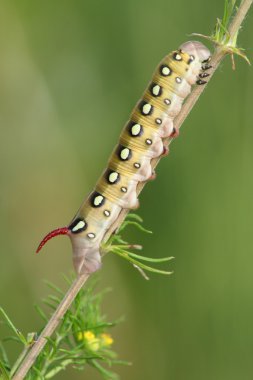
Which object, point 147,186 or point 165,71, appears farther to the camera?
point 147,186

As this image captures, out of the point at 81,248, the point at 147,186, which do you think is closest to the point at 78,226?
the point at 81,248

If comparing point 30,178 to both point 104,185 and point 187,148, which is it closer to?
point 187,148

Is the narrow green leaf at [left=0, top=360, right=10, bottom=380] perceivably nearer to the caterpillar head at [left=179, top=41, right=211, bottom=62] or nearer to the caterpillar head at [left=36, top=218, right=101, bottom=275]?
the caterpillar head at [left=36, top=218, right=101, bottom=275]

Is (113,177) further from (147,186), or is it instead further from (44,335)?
(147,186)

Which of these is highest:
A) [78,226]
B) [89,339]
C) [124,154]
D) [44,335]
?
[124,154]

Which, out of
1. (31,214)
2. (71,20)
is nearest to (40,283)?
(31,214)

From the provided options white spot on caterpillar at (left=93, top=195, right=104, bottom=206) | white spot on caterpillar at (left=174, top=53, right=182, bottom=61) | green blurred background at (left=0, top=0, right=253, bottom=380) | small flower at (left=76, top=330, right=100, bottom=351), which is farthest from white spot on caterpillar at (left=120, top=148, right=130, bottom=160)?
green blurred background at (left=0, top=0, right=253, bottom=380)

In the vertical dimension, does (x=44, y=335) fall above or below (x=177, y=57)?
below
